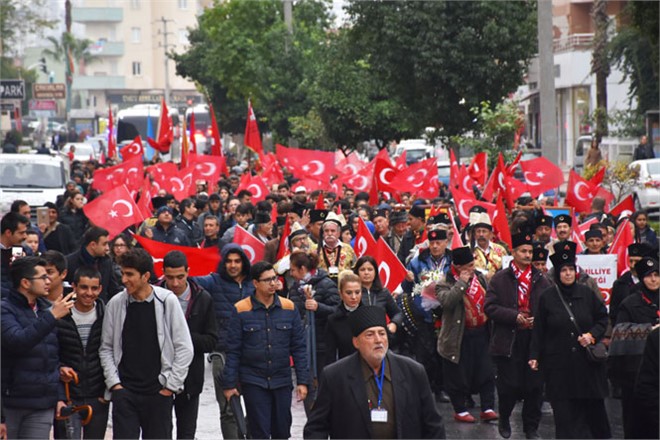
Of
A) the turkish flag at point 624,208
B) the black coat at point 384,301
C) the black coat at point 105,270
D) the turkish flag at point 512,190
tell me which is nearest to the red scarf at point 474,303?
the black coat at point 384,301

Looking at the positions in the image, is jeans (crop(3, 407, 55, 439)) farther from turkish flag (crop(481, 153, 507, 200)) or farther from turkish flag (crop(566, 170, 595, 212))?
turkish flag (crop(566, 170, 595, 212))

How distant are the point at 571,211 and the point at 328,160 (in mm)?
7307

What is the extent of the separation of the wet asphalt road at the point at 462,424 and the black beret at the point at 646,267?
5.39ft

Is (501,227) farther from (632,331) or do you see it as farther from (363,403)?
(363,403)

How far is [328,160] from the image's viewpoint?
80.1 ft

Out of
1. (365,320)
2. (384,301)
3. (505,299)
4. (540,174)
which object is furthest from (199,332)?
(540,174)

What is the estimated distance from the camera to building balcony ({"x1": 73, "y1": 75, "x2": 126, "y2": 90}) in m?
132

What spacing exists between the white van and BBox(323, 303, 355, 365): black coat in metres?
17.9

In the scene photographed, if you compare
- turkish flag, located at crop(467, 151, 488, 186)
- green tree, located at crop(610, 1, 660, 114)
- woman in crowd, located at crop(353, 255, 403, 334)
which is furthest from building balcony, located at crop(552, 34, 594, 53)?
woman in crowd, located at crop(353, 255, 403, 334)

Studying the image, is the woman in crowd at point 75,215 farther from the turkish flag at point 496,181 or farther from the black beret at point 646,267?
the black beret at point 646,267

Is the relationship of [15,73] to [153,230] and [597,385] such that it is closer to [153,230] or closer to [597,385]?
[153,230]

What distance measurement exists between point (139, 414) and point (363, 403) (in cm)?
259

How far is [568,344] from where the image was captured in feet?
33.9

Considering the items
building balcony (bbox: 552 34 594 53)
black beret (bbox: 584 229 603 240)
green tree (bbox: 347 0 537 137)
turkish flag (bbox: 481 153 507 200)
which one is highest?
building balcony (bbox: 552 34 594 53)
